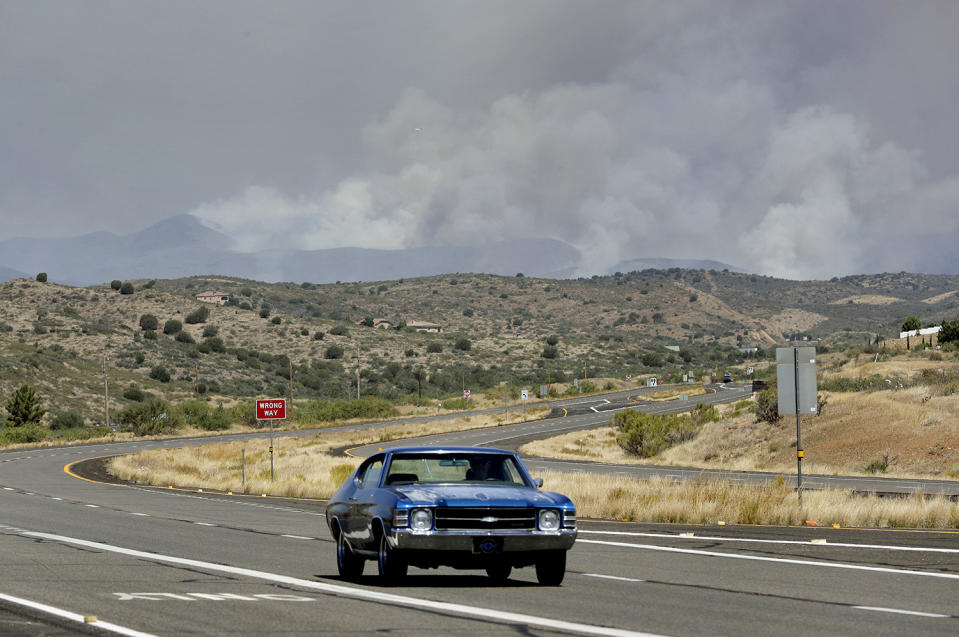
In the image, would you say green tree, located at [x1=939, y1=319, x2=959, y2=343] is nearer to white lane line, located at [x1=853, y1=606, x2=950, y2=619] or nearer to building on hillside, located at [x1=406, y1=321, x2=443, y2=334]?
white lane line, located at [x1=853, y1=606, x2=950, y2=619]

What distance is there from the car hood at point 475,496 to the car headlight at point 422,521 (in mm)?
113

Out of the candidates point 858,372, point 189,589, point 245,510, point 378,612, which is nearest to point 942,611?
point 378,612

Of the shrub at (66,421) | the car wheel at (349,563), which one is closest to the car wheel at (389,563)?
the car wheel at (349,563)

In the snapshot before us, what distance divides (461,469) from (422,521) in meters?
1.62

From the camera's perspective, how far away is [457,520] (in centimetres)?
1054

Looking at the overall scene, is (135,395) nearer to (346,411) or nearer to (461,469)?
(346,411)

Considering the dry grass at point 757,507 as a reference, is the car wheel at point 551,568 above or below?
above

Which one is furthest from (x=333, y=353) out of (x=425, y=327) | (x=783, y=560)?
(x=783, y=560)

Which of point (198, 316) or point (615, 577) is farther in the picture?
point (198, 316)

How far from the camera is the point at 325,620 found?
9.04 metres

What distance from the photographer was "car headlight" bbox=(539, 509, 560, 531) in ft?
35.2

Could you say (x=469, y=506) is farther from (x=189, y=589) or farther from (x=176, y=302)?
(x=176, y=302)

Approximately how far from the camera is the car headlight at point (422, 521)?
34.4ft

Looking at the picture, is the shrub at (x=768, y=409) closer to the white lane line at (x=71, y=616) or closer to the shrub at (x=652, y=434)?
the shrub at (x=652, y=434)
